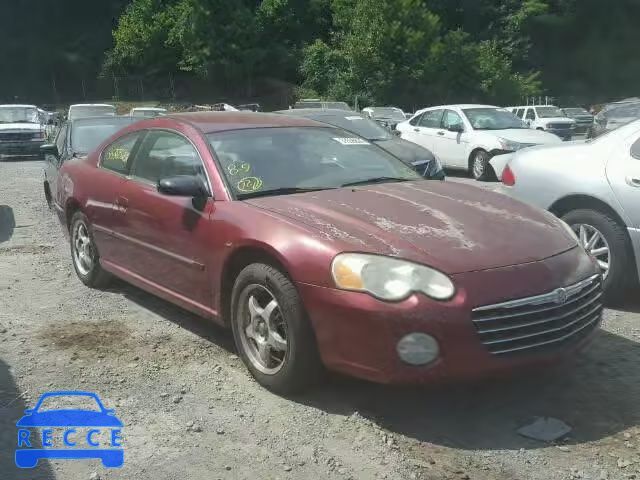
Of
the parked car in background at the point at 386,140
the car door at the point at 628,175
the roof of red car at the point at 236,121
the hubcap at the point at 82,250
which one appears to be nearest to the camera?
the roof of red car at the point at 236,121

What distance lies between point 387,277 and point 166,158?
2.26 m

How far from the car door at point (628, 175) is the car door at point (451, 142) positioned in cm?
936

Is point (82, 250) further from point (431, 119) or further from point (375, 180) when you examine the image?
point (431, 119)

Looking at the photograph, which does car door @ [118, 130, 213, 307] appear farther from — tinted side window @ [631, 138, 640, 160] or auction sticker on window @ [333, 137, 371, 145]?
tinted side window @ [631, 138, 640, 160]

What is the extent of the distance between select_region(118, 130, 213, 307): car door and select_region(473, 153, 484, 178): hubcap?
10045mm

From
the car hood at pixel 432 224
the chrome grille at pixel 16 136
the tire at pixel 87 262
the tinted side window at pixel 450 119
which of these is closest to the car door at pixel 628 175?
the car hood at pixel 432 224

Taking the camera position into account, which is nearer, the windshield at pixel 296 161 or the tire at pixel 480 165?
the windshield at pixel 296 161

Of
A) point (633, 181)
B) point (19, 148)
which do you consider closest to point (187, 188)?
point (633, 181)

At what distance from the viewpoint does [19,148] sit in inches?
824

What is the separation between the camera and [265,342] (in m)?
4.14

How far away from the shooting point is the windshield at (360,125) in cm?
1180

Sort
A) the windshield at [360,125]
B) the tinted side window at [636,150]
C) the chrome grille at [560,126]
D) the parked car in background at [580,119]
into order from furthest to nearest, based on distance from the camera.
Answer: the parked car in background at [580,119], the chrome grille at [560,126], the windshield at [360,125], the tinted side window at [636,150]

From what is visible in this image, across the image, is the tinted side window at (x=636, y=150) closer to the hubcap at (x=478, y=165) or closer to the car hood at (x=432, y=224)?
the car hood at (x=432, y=224)

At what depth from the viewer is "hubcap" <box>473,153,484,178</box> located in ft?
47.8
